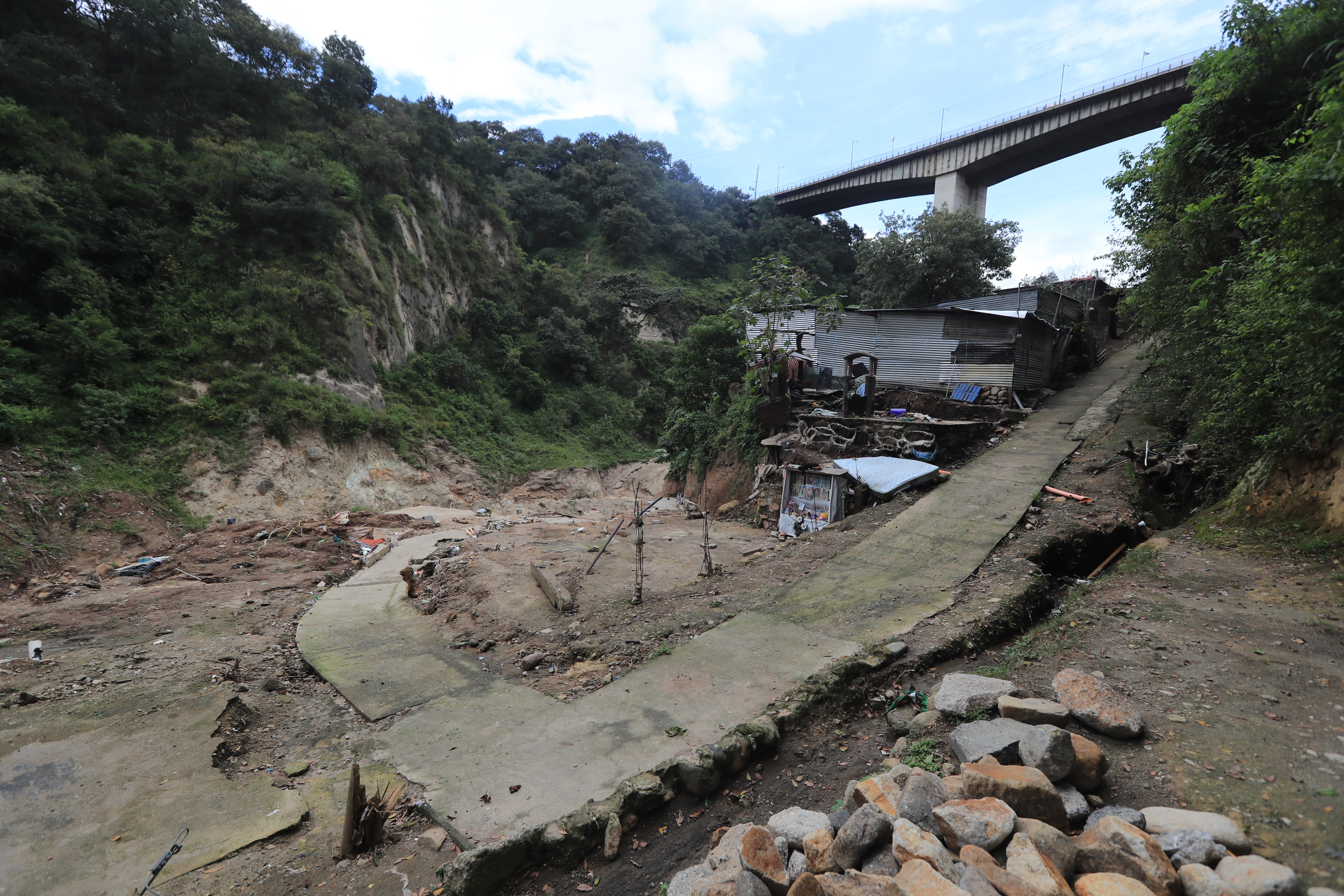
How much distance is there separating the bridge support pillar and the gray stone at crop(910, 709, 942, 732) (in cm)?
3653

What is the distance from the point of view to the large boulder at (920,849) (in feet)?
8.66

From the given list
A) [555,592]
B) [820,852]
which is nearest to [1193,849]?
[820,852]

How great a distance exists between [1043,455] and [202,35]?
31720mm

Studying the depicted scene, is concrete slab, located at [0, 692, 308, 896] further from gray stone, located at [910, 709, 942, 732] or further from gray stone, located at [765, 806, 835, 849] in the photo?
gray stone, located at [910, 709, 942, 732]

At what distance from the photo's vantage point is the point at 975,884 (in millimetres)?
Answer: 2459

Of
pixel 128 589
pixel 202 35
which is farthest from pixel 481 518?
pixel 202 35

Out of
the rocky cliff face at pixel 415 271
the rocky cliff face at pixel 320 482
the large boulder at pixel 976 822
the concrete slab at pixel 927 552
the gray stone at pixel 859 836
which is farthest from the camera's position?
the rocky cliff face at pixel 415 271

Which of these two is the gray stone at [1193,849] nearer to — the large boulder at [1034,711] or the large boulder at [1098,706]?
the large boulder at [1034,711]

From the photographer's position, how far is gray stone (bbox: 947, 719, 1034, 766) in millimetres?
3408

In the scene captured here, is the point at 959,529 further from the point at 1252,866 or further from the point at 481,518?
the point at 481,518

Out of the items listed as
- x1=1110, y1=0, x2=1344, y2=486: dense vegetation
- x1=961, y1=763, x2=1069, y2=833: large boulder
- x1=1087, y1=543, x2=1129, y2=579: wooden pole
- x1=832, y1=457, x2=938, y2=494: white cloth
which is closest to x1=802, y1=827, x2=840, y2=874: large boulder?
x1=961, y1=763, x2=1069, y2=833: large boulder

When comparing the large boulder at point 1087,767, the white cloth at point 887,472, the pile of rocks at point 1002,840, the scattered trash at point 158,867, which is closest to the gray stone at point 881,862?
the pile of rocks at point 1002,840

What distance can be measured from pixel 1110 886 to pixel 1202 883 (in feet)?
1.16

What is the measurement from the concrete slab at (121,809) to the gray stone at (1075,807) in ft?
17.5
